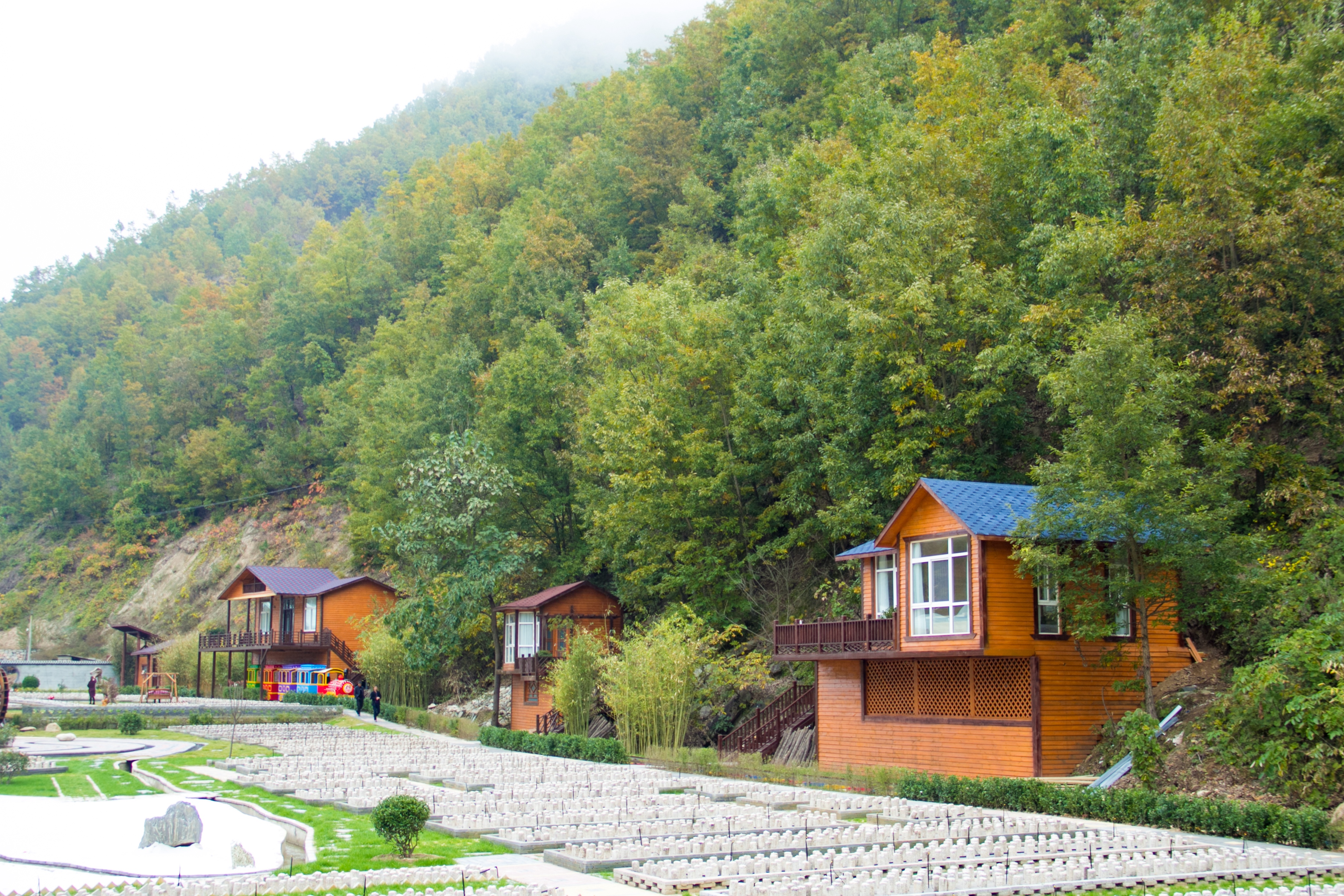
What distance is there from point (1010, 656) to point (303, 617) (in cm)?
4348

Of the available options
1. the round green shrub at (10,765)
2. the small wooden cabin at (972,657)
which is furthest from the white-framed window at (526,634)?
the round green shrub at (10,765)

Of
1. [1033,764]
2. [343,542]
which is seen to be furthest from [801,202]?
[343,542]

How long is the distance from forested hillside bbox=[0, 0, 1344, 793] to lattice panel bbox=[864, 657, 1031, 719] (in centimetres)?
406

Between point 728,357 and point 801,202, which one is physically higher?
point 801,202

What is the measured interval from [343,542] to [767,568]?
42541 mm

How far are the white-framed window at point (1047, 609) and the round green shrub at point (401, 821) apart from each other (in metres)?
14.3

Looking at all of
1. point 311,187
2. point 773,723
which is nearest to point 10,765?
point 773,723

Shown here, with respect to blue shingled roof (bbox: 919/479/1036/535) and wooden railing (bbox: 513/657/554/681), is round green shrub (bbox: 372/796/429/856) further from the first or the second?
wooden railing (bbox: 513/657/554/681)

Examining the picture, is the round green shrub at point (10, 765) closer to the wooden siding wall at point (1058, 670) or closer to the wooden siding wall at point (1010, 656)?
the wooden siding wall at point (1010, 656)

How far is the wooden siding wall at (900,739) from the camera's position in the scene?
71.1ft

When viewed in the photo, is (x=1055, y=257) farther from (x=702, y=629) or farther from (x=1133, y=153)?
(x=702, y=629)

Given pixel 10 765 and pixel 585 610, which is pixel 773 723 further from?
pixel 10 765

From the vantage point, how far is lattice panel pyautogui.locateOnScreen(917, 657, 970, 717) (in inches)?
902

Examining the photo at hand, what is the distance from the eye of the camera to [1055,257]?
2628 centimetres
